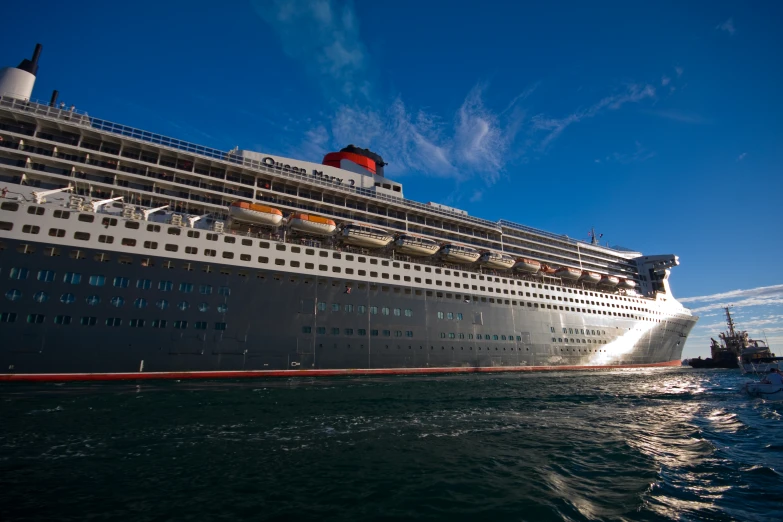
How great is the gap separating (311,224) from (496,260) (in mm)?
18356

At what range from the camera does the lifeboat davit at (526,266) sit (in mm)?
36312

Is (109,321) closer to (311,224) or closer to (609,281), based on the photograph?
(311,224)

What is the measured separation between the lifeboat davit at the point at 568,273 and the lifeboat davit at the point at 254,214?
30.8 meters

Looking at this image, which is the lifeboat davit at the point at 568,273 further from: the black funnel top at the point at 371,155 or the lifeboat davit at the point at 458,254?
the black funnel top at the point at 371,155

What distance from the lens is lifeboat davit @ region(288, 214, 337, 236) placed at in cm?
2539

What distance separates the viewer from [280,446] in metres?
8.41

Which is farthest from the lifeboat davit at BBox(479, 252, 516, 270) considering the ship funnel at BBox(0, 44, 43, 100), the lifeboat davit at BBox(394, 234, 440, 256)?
the ship funnel at BBox(0, 44, 43, 100)

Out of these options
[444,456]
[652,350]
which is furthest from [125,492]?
[652,350]

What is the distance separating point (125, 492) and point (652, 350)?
53.2 meters

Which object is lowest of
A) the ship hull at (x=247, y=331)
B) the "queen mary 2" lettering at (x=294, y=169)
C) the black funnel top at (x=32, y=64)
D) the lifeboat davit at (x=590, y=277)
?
the ship hull at (x=247, y=331)

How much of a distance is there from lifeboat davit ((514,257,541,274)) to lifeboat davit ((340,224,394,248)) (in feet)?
50.0

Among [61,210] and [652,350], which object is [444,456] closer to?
[61,210]

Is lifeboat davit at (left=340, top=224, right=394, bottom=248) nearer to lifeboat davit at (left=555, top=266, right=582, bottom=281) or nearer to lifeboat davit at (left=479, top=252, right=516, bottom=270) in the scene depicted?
lifeboat davit at (left=479, top=252, right=516, bottom=270)

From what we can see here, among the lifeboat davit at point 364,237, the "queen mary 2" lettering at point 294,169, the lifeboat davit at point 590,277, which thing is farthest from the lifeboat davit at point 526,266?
the "queen mary 2" lettering at point 294,169
